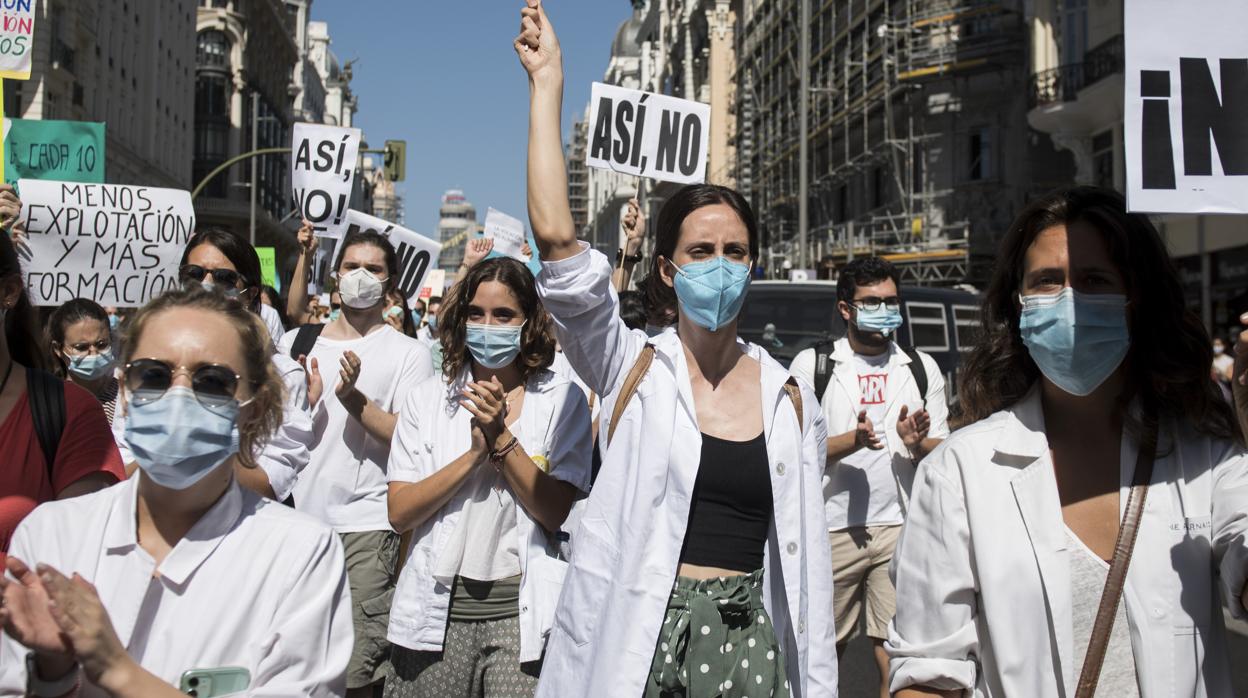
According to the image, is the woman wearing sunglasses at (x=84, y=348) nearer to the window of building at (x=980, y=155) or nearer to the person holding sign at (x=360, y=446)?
the person holding sign at (x=360, y=446)

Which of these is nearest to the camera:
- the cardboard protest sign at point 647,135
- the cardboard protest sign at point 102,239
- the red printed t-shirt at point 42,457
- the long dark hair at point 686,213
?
the red printed t-shirt at point 42,457

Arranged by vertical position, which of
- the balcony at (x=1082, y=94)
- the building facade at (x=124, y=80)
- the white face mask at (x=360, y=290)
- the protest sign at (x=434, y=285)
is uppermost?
the building facade at (x=124, y=80)

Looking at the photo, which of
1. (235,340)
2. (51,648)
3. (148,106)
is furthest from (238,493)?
(148,106)

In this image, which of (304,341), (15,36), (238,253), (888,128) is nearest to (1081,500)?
(238,253)

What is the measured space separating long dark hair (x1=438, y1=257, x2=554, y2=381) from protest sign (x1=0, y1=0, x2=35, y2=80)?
399cm

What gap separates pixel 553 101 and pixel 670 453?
3.29ft

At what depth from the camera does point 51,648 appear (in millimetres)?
2041

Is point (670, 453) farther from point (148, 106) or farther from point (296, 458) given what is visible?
point (148, 106)

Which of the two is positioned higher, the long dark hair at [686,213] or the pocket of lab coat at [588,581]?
the long dark hair at [686,213]

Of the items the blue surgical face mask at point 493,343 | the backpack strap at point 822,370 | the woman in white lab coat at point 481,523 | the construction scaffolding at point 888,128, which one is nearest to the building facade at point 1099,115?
the construction scaffolding at point 888,128

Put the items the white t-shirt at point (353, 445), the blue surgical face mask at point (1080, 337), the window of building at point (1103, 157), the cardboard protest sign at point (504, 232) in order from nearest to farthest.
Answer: the blue surgical face mask at point (1080, 337) → the white t-shirt at point (353, 445) → the cardboard protest sign at point (504, 232) → the window of building at point (1103, 157)

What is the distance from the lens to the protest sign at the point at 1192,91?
3.42m

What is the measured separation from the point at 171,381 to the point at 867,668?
5439mm

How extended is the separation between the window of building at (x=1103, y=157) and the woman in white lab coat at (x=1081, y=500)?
25405 mm
